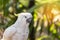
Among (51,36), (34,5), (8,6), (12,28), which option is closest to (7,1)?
(8,6)

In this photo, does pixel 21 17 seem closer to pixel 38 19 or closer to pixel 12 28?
pixel 12 28

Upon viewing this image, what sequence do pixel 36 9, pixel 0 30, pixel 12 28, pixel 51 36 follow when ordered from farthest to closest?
pixel 51 36, pixel 36 9, pixel 0 30, pixel 12 28

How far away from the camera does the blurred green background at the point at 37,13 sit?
1030 mm

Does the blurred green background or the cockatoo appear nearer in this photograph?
the cockatoo

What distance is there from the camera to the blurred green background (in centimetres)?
103

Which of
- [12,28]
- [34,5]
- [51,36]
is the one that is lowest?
[51,36]

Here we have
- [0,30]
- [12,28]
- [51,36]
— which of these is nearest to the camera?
[12,28]

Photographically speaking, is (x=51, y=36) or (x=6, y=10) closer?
(x=6, y=10)

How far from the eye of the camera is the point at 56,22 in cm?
116

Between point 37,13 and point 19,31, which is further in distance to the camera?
point 37,13

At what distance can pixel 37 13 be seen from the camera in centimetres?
114

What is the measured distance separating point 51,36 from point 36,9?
23cm

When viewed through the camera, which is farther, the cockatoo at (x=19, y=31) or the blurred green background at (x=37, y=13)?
the blurred green background at (x=37, y=13)

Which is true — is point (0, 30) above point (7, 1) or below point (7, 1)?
below
